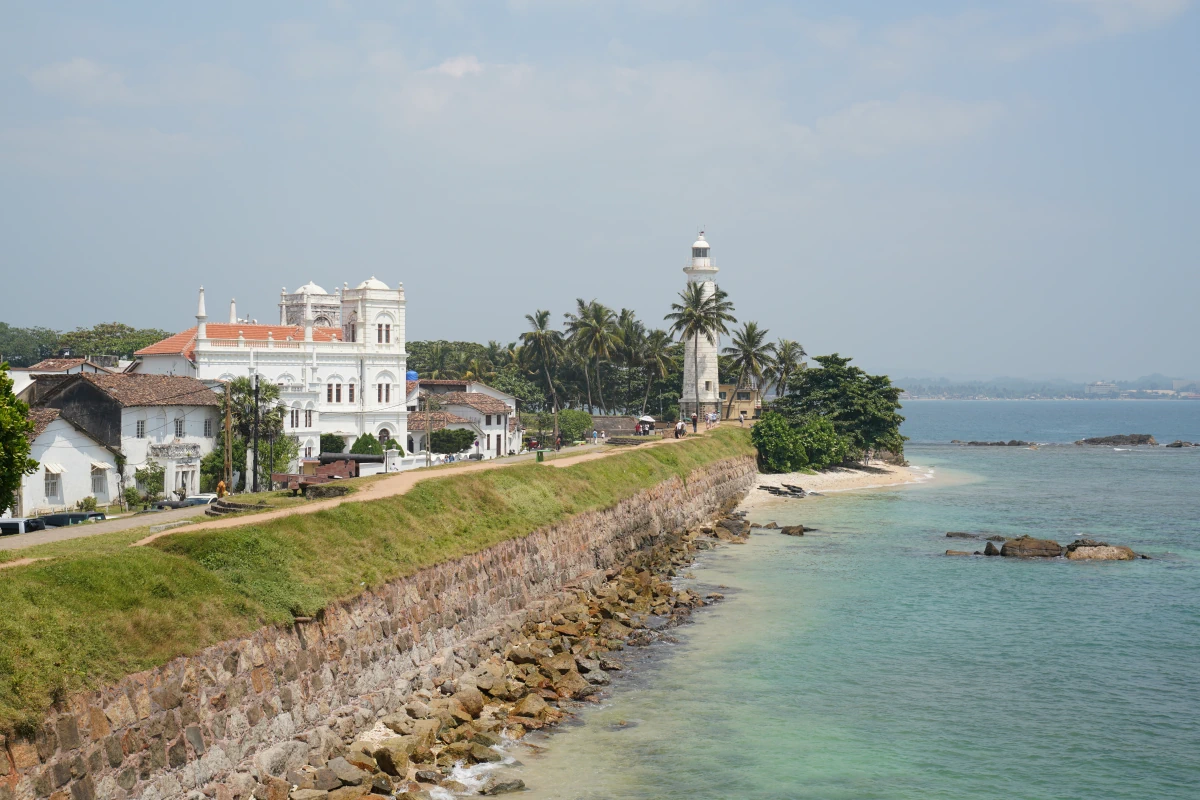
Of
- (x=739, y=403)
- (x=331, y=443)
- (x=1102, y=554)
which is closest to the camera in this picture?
(x=1102, y=554)

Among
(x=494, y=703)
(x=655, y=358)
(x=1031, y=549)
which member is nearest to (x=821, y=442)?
(x=655, y=358)

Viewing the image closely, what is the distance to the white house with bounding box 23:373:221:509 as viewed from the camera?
47.3m

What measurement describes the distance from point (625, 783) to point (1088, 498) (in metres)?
62.3

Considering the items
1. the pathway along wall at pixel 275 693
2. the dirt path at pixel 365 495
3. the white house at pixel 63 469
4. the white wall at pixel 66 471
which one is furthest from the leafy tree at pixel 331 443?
the pathway along wall at pixel 275 693

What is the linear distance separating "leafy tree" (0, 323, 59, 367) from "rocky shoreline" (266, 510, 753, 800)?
117 meters

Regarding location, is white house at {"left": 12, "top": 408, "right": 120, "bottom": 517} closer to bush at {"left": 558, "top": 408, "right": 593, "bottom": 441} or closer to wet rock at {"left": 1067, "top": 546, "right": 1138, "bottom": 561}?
bush at {"left": 558, "top": 408, "right": 593, "bottom": 441}

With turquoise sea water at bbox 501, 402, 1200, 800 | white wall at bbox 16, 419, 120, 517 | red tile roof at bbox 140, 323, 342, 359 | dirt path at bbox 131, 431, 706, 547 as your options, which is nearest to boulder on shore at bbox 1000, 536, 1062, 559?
turquoise sea water at bbox 501, 402, 1200, 800

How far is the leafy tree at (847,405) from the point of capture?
8756 centimetres

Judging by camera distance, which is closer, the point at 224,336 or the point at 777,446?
the point at 224,336

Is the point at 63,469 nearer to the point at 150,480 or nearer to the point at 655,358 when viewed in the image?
the point at 150,480

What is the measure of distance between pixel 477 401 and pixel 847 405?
31235 millimetres

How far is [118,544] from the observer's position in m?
23.9

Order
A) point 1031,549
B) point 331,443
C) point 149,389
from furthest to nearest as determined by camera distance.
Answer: point 331,443 → point 149,389 → point 1031,549

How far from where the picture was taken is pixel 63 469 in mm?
47219
